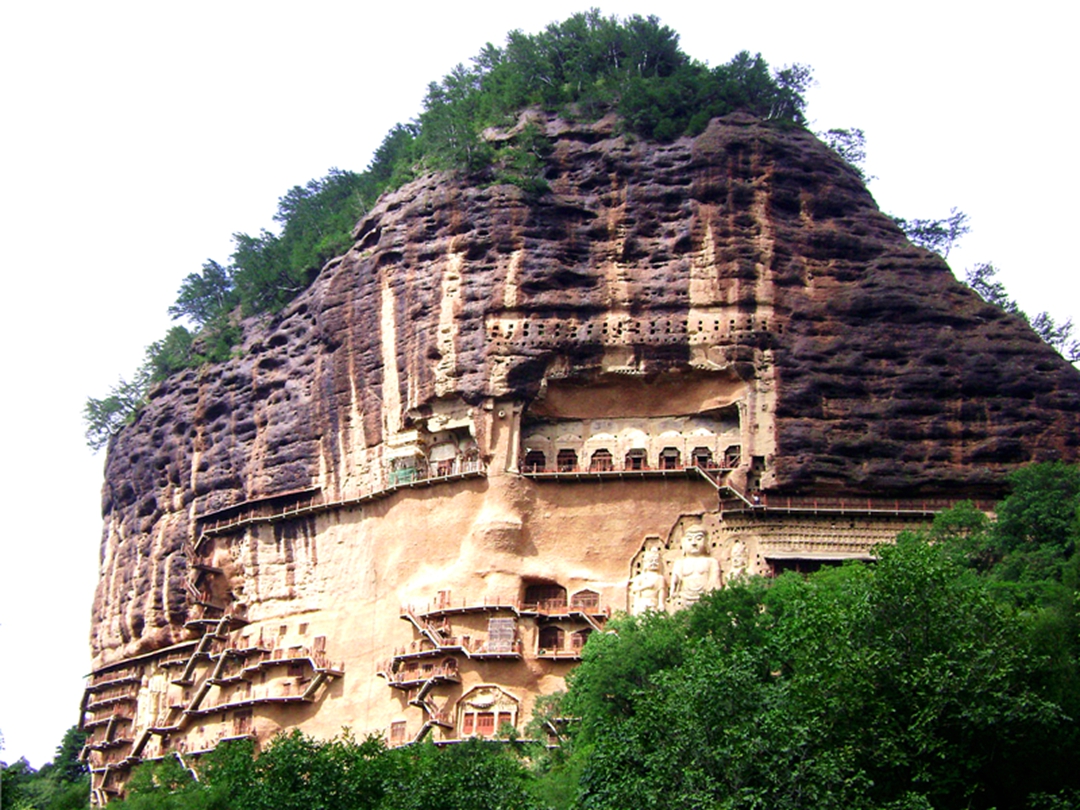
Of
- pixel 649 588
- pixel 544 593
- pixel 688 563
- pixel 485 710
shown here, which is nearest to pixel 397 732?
pixel 485 710

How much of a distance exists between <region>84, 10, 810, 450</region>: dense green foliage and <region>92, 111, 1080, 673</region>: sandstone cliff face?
1.26 m

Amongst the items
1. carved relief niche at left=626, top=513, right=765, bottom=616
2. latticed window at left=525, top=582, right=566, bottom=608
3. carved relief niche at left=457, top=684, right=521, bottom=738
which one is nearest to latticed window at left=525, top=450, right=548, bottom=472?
latticed window at left=525, top=582, right=566, bottom=608

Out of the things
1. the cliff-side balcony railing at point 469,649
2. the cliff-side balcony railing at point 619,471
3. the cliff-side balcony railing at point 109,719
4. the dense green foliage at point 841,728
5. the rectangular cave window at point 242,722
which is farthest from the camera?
the cliff-side balcony railing at point 109,719

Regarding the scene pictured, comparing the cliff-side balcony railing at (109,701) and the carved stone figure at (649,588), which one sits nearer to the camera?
the carved stone figure at (649,588)

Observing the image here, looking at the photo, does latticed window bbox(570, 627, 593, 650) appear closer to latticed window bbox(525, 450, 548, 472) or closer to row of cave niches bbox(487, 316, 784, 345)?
latticed window bbox(525, 450, 548, 472)

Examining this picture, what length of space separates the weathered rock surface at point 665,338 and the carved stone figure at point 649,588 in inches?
36.9

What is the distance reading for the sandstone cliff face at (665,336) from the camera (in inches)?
2010

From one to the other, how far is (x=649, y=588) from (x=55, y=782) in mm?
29099

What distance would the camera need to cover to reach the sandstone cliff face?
51062 mm

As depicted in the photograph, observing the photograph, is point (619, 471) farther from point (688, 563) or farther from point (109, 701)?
point (109, 701)

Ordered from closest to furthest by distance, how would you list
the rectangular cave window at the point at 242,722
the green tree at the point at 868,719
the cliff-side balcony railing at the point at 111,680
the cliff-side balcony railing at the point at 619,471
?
the green tree at the point at 868,719
the cliff-side balcony railing at the point at 619,471
the rectangular cave window at the point at 242,722
the cliff-side balcony railing at the point at 111,680

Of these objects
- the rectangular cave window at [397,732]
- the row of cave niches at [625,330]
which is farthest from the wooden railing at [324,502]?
the rectangular cave window at [397,732]

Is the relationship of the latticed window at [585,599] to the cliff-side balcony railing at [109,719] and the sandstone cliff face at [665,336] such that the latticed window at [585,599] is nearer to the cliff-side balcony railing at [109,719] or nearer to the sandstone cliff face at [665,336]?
the sandstone cliff face at [665,336]

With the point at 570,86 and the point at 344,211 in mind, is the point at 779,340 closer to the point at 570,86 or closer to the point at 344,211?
the point at 570,86
